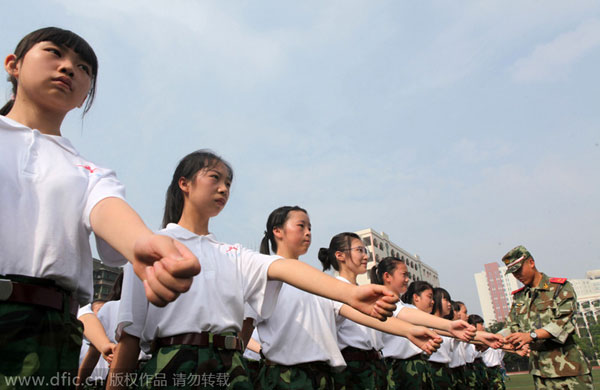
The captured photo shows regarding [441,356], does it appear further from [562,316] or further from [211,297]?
[211,297]

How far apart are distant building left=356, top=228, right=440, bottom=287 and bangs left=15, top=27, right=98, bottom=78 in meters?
44.6

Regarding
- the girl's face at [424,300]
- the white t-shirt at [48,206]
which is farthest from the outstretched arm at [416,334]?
the girl's face at [424,300]

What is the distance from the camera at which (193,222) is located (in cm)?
266

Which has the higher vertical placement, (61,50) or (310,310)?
(61,50)

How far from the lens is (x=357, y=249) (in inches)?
198

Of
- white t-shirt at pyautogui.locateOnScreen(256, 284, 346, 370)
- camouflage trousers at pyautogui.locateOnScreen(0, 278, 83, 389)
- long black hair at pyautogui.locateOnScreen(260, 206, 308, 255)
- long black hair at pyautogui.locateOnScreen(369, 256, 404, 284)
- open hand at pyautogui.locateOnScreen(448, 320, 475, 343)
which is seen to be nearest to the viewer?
camouflage trousers at pyautogui.locateOnScreen(0, 278, 83, 389)

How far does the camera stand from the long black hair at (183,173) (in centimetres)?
273

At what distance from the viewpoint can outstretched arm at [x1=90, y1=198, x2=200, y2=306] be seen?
855 millimetres

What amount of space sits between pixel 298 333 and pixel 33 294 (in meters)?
2.41

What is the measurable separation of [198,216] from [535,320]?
4371mm

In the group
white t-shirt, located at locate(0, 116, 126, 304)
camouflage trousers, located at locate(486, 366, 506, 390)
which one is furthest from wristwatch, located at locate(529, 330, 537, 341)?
camouflage trousers, located at locate(486, 366, 506, 390)

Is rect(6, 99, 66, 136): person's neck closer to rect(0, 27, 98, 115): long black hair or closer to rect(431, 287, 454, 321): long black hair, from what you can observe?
rect(0, 27, 98, 115): long black hair

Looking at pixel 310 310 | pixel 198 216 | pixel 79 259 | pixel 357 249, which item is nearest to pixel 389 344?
pixel 357 249

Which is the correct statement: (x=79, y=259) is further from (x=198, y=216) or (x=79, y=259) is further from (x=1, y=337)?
(x=198, y=216)
